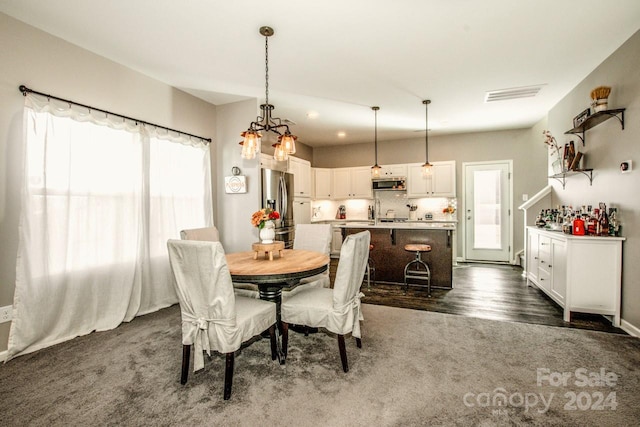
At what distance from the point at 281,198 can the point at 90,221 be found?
7.75 ft

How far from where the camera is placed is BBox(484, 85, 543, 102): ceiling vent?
12.7 ft

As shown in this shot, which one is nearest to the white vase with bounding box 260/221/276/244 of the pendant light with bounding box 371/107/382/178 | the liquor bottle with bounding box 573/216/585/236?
the pendant light with bounding box 371/107/382/178

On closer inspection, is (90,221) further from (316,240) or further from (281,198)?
(281,198)

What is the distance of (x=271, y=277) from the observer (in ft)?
6.70

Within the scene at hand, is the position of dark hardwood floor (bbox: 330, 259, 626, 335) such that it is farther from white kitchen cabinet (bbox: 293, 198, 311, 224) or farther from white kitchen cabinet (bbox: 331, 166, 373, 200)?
white kitchen cabinet (bbox: 331, 166, 373, 200)

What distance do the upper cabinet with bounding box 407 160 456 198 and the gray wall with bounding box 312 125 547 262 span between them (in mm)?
293

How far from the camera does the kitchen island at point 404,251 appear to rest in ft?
13.9

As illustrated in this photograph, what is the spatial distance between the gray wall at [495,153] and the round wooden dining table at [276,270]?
4755 mm

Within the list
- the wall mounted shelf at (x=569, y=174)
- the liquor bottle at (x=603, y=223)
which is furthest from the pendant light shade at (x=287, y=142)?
the wall mounted shelf at (x=569, y=174)

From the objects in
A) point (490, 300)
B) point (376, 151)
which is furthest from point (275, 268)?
point (376, 151)

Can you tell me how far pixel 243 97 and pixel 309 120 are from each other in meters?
1.37

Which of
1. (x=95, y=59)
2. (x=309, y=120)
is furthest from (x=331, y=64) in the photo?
(x=95, y=59)

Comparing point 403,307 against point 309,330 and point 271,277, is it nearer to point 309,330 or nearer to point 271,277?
point 309,330

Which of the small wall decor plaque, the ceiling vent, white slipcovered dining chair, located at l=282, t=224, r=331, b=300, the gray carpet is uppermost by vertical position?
the ceiling vent
